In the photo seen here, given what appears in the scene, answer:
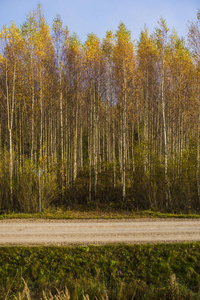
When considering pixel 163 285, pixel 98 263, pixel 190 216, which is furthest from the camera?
pixel 190 216

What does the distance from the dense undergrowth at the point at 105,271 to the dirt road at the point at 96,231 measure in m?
0.47

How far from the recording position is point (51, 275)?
6645 millimetres

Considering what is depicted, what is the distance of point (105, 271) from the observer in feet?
22.3

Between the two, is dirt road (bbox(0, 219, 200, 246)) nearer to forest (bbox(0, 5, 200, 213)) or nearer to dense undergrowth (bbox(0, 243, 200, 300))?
dense undergrowth (bbox(0, 243, 200, 300))

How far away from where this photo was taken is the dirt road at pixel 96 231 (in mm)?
8102

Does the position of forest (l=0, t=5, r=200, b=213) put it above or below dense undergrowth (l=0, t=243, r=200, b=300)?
above

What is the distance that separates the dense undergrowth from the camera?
5895 mm

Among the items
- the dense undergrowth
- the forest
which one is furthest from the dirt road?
→ the forest

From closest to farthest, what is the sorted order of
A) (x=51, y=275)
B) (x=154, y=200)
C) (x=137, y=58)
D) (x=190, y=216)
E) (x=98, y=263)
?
(x=51, y=275)
(x=98, y=263)
(x=190, y=216)
(x=154, y=200)
(x=137, y=58)

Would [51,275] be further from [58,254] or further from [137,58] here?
[137,58]

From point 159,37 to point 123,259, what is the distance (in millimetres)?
12617

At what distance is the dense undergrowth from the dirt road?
1.54 feet

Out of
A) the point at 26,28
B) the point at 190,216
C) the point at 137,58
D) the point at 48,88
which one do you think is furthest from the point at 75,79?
the point at 190,216

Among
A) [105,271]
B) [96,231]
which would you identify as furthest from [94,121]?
[105,271]
